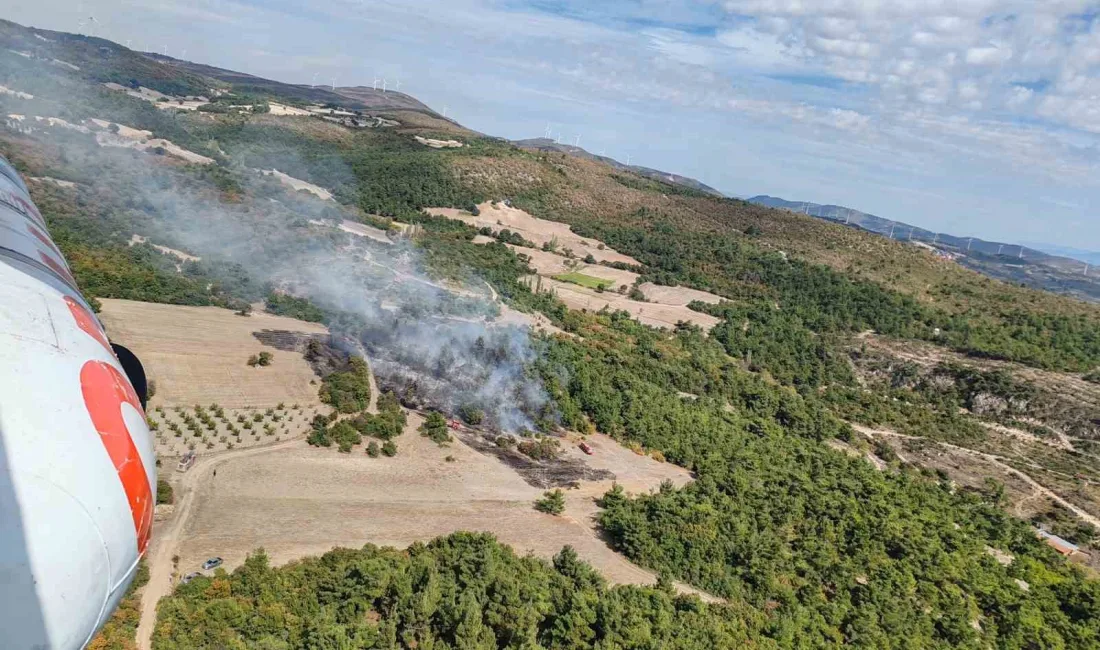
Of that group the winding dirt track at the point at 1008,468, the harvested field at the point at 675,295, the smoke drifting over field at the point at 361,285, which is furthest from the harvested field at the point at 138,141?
the winding dirt track at the point at 1008,468

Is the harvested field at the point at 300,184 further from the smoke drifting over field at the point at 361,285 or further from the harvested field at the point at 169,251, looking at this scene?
the harvested field at the point at 169,251

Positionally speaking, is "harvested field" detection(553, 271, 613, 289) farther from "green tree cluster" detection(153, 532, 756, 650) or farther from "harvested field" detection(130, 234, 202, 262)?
"green tree cluster" detection(153, 532, 756, 650)

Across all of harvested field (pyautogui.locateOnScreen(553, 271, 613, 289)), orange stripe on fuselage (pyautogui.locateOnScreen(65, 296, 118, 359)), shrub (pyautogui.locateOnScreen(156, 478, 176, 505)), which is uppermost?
orange stripe on fuselage (pyautogui.locateOnScreen(65, 296, 118, 359))

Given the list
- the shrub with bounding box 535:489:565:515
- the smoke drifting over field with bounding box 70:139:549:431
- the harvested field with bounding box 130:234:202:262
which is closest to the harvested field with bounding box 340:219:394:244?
the smoke drifting over field with bounding box 70:139:549:431

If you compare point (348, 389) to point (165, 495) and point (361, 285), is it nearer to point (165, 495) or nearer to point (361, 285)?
point (165, 495)

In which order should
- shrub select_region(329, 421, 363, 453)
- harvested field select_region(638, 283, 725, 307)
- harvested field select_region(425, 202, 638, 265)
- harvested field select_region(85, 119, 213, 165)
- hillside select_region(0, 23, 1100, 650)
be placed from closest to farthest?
1. hillside select_region(0, 23, 1100, 650)
2. shrub select_region(329, 421, 363, 453)
3. harvested field select_region(85, 119, 213, 165)
4. harvested field select_region(638, 283, 725, 307)
5. harvested field select_region(425, 202, 638, 265)

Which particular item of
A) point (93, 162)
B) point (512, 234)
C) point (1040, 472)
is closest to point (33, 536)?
point (1040, 472)
